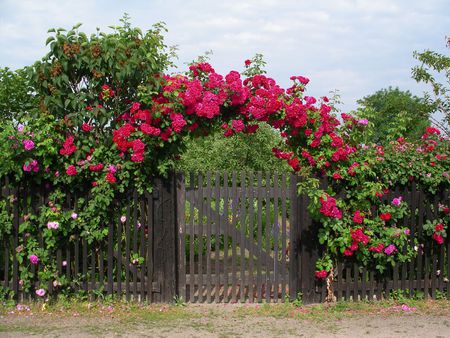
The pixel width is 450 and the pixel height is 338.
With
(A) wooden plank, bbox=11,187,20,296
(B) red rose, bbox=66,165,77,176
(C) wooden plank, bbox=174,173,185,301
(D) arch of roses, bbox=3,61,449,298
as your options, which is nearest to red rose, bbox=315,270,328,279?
(D) arch of roses, bbox=3,61,449,298

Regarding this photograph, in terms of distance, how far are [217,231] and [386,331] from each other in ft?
7.59

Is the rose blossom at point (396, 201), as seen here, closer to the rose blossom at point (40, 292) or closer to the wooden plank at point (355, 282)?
the wooden plank at point (355, 282)

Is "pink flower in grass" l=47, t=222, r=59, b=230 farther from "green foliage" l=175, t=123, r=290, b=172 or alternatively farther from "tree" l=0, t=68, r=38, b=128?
"green foliage" l=175, t=123, r=290, b=172

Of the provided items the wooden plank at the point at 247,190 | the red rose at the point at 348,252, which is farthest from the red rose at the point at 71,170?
the red rose at the point at 348,252

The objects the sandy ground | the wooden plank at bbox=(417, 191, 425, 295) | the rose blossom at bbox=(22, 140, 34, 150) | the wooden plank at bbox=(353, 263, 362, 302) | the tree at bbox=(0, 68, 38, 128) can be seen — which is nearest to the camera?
the sandy ground

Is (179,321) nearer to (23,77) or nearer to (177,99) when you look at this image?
(177,99)

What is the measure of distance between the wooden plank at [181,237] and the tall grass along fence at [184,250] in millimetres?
13

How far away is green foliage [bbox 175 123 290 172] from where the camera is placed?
1170 cm

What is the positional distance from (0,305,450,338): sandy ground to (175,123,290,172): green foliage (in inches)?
248

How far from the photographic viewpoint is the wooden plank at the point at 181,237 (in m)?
6.11

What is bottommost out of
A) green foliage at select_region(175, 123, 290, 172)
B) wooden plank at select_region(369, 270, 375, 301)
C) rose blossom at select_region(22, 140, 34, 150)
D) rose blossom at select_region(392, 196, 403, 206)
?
wooden plank at select_region(369, 270, 375, 301)

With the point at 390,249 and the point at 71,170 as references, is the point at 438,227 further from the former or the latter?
the point at 71,170

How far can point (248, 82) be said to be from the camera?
637 cm

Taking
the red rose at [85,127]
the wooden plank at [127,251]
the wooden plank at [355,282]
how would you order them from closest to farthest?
the red rose at [85,127]
the wooden plank at [127,251]
the wooden plank at [355,282]
